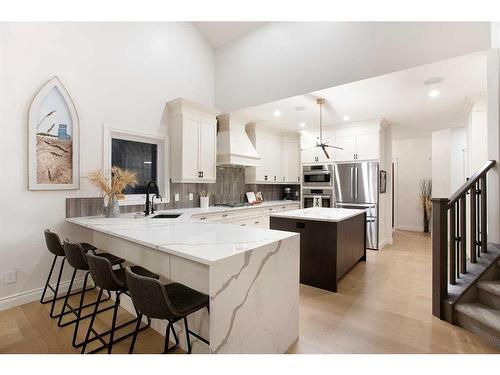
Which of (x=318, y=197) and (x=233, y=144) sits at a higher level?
(x=233, y=144)

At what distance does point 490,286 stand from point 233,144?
388 cm

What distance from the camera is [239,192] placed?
552 cm

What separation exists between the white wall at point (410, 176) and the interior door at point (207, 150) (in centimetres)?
556

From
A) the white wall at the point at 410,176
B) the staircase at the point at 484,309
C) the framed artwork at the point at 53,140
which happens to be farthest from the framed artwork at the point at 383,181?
the framed artwork at the point at 53,140

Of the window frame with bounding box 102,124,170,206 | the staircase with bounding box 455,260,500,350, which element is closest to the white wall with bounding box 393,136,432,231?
the staircase with bounding box 455,260,500,350

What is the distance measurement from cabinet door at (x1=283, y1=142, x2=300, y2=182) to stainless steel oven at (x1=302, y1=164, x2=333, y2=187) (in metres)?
0.48

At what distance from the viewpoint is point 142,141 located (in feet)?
12.5

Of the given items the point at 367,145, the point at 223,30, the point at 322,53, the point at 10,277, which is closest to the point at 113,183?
the point at 10,277

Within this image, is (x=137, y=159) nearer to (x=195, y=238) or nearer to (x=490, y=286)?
(x=195, y=238)

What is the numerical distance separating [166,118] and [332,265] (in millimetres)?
3245

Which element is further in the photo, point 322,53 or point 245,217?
point 245,217

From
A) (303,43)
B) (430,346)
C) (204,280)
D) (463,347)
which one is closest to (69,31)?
(303,43)

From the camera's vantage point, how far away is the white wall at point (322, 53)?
2.73 metres

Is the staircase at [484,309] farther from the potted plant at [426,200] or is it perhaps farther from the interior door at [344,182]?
the potted plant at [426,200]
